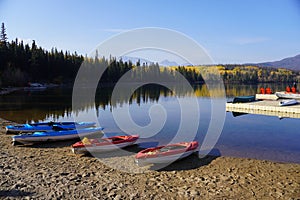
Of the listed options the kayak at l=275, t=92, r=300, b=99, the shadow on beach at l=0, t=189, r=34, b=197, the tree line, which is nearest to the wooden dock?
the kayak at l=275, t=92, r=300, b=99

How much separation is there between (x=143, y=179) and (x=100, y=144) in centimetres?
420

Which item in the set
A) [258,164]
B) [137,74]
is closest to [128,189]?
[258,164]

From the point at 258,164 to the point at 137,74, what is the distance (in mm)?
107530

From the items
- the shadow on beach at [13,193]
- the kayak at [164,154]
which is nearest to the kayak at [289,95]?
the kayak at [164,154]

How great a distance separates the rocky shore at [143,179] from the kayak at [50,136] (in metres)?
1.42

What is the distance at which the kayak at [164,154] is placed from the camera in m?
11.8

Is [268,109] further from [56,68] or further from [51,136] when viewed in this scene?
[56,68]

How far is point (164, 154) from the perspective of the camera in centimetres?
1209

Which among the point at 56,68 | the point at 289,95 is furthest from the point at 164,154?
the point at 56,68

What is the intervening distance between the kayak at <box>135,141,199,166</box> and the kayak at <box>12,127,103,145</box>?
19.7 feet

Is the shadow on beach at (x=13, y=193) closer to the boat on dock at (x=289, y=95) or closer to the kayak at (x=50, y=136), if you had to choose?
the kayak at (x=50, y=136)

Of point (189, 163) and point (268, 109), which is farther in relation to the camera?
point (268, 109)

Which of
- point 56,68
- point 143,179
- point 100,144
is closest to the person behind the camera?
point 143,179

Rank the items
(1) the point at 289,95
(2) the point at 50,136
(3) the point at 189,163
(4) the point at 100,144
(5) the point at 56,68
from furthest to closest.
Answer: (5) the point at 56,68
(1) the point at 289,95
(2) the point at 50,136
(4) the point at 100,144
(3) the point at 189,163
